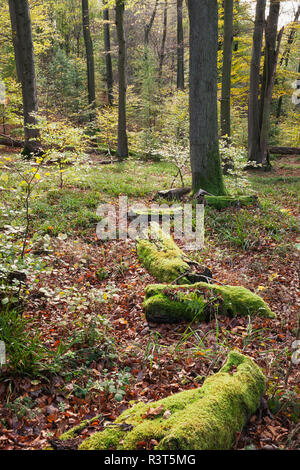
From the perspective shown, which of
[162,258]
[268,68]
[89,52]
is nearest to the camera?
[162,258]

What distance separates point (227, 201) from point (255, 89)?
26.7 ft

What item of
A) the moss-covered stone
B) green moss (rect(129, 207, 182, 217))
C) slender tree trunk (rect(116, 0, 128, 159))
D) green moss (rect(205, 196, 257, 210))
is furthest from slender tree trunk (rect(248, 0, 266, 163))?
the moss-covered stone

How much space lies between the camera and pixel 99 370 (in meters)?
3.17

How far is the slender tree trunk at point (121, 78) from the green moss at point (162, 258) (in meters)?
9.50

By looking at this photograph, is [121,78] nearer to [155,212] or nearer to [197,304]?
[155,212]

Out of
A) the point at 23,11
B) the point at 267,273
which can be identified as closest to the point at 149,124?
the point at 23,11

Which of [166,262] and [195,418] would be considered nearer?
[195,418]

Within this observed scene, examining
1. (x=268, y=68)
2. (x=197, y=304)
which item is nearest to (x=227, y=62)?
(x=268, y=68)

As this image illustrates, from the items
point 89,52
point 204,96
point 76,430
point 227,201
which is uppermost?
point 89,52

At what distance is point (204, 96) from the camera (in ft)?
25.4

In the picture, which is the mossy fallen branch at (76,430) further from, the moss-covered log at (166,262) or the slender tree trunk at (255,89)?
the slender tree trunk at (255,89)

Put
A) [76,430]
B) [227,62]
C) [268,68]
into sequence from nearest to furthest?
[76,430] → [227,62] → [268,68]

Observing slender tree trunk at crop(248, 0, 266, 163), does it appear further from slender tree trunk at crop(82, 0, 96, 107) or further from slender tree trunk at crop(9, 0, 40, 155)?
slender tree trunk at crop(82, 0, 96, 107)

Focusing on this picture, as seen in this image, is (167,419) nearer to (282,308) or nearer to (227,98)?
(282,308)
